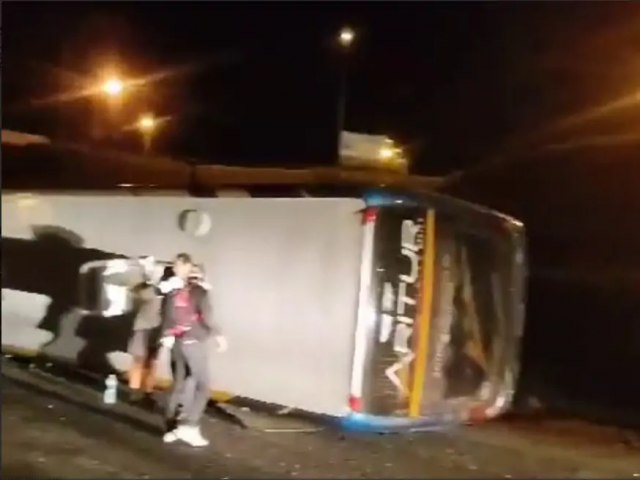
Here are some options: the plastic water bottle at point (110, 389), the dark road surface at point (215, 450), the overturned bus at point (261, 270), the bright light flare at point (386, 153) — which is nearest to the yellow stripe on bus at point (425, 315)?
the overturned bus at point (261, 270)

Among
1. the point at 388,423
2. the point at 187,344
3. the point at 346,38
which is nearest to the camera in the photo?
the point at 187,344

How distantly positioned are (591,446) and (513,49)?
1016mm

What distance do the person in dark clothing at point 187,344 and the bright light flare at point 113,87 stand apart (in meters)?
0.44

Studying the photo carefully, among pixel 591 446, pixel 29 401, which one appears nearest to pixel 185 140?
pixel 29 401

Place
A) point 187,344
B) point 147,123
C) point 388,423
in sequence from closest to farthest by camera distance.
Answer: point 187,344 → point 388,423 → point 147,123

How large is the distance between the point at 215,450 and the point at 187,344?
0.23 m

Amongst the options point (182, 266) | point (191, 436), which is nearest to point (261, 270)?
point (182, 266)

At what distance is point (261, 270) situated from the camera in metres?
1.90

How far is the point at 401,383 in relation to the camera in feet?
6.61

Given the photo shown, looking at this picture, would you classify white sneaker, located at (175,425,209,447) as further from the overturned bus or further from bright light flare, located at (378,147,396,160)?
bright light flare, located at (378,147,396,160)

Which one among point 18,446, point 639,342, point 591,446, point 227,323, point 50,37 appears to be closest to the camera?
point 18,446

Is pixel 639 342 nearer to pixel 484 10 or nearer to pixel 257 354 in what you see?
pixel 484 10

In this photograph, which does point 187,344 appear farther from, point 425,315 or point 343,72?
point 343,72

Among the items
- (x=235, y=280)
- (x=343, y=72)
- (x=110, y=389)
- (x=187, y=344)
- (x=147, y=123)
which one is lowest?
(x=110, y=389)
